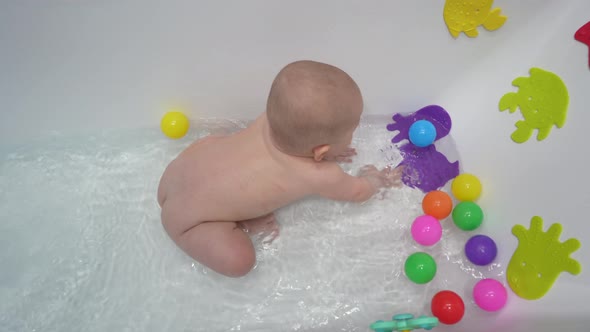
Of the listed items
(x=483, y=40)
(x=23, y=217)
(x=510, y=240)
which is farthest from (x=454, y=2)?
(x=23, y=217)

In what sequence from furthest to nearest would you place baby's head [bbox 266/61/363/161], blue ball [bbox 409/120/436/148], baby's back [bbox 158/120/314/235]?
blue ball [bbox 409/120/436/148] → baby's back [bbox 158/120/314/235] → baby's head [bbox 266/61/363/161]

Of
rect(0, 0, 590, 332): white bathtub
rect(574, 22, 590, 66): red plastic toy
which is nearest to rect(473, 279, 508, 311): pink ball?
rect(0, 0, 590, 332): white bathtub

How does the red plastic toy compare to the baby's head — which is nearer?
the baby's head

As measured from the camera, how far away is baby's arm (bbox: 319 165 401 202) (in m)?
1.02

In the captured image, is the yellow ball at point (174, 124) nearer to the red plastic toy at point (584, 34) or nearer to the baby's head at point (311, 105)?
the baby's head at point (311, 105)

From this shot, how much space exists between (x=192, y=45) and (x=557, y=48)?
0.88 meters

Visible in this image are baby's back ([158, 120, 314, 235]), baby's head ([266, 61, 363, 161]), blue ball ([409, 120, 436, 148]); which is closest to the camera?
baby's head ([266, 61, 363, 161])

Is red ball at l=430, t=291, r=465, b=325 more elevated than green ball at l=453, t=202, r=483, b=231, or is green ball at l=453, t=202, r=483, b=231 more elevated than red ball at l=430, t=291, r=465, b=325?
green ball at l=453, t=202, r=483, b=231

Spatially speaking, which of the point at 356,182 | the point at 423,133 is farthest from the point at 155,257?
the point at 423,133

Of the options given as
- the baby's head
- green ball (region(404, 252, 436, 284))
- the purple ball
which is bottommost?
green ball (region(404, 252, 436, 284))

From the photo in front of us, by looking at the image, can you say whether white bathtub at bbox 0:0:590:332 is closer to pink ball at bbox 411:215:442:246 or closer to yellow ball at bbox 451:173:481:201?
yellow ball at bbox 451:173:481:201

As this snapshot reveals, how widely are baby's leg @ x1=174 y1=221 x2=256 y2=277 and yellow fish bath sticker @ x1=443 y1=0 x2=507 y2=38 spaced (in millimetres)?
746

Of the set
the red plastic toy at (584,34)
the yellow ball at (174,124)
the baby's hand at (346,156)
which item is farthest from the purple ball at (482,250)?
the yellow ball at (174,124)

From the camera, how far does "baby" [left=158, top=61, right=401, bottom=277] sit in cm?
80
